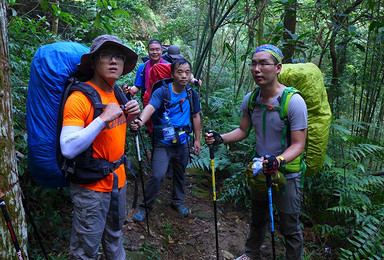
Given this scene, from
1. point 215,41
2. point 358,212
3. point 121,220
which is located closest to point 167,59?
point 121,220

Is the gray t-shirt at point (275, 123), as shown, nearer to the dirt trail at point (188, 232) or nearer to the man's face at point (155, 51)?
the dirt trail at point (188, 232)

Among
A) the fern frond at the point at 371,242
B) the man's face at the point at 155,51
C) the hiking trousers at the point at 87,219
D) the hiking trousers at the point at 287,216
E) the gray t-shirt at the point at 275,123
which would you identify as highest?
the man's face at the point at 155,51

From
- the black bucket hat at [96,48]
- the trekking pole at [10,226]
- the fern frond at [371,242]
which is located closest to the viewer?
the trekking pole at [10,226]

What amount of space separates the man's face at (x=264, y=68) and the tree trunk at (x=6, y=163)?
223cm

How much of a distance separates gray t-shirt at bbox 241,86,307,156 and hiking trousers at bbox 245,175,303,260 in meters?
0.44

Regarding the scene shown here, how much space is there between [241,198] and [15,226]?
13.8 feet

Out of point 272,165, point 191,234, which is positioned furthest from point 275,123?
point 191,234

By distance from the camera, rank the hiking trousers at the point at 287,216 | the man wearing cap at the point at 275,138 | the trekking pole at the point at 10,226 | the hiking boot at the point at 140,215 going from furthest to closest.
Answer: the hiking boot at the point at 140,215, the hiking trousers at the point at 287,216, the man wearing cap at the point at 275,138, the trekking pole at the point at 10,226

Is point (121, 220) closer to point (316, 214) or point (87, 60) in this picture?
point (87, 60)

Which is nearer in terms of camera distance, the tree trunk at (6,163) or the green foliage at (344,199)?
the tree trunk at (6,163)

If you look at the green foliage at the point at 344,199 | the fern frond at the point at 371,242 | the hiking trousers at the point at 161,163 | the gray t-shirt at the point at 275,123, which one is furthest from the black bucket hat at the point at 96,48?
the green foliage at the point at 344,199

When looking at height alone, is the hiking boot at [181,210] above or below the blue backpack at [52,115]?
below

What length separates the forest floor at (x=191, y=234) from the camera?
3830 millimetres

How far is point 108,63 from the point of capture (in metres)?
2.29
